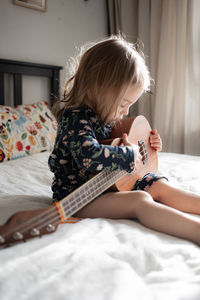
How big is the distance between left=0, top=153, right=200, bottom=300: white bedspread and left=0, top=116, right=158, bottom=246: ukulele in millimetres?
39

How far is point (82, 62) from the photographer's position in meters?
0.98

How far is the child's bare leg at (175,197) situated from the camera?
914mm

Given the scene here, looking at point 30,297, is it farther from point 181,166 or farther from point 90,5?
point 90,5

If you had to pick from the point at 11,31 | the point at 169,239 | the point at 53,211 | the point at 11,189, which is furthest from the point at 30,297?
the point at 11,31

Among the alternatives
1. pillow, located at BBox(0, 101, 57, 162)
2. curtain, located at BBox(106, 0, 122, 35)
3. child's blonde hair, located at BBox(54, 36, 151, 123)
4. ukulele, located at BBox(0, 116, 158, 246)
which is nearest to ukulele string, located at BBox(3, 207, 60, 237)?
ukulele, located at BBox(0, 116, 158, 246)

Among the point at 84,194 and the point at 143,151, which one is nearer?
the point at 84,194

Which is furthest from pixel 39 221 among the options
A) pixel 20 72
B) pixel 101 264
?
pixel 20 72

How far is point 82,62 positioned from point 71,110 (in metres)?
0.18

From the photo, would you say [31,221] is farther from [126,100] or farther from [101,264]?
[126,100]

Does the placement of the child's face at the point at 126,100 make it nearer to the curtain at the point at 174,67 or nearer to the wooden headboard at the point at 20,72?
the wooden headboard at the point at 20,72

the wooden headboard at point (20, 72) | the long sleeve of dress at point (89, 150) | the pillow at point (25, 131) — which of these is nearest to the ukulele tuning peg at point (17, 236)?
the long sleeve of dress at point (89, 150)

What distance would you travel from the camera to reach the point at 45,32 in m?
2.29

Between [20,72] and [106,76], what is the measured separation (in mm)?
1357

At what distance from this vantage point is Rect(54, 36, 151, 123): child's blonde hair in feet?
3.02
